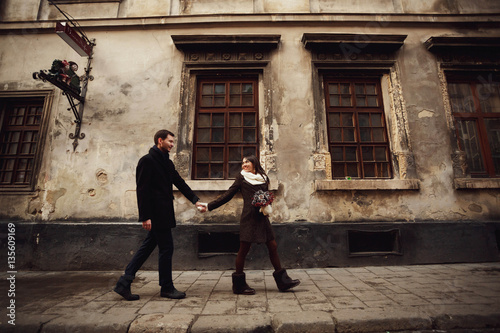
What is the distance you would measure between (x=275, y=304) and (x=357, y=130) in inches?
158

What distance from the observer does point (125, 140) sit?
4961mm

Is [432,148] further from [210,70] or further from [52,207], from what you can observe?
[52,207]

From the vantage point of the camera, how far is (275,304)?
2.65 meters

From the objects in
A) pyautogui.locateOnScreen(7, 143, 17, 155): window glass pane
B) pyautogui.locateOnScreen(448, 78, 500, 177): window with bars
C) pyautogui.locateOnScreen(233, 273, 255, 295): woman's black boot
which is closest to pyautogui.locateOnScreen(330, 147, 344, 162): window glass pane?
pyautogui.locateOnScreen(448, 78, 500, 177): window with bars

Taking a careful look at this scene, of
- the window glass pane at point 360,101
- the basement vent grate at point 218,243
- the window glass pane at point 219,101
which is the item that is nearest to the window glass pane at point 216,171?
the basement vent grate at point 218,243

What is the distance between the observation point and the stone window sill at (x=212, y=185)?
4629 mm

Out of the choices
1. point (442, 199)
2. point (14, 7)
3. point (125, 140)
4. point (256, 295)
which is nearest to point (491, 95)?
point (442, 199)

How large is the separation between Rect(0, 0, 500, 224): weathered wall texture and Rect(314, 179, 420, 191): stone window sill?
0.13 m

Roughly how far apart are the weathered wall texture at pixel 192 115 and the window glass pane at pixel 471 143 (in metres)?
0.60

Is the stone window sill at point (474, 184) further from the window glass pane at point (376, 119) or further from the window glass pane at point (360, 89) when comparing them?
the window glass pane at point (360, 89)

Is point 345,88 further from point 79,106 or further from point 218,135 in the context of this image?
point 79,106

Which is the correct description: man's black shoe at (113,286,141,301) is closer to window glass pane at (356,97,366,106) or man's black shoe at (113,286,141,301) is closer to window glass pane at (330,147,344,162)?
window glass pane at (330,147,344,162)

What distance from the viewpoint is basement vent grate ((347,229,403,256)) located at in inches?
179

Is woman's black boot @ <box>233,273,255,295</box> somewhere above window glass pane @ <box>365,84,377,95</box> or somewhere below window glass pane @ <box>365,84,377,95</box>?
below
